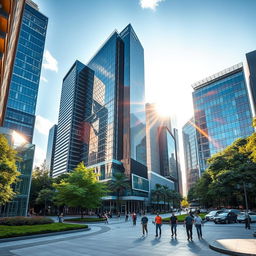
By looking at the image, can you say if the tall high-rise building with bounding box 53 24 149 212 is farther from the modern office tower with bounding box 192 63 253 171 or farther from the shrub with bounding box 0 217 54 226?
the shrub with bounding box 0 217 54 226

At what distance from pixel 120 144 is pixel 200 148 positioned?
4815 cm

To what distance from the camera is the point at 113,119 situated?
85.8 meters

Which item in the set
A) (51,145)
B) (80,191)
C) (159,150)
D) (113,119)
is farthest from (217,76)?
(51,145)

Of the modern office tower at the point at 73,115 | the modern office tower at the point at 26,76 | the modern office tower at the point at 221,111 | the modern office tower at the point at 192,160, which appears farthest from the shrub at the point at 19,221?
the modern office tower at the point at 192,160

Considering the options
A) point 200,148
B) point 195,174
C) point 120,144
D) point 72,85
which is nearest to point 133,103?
point 120,144

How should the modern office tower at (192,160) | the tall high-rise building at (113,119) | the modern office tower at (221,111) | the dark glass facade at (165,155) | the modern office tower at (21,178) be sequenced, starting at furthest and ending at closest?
1. the modern office tower at (192,160)
2. the dark glass facade at (165,155)
3. the modern office tower at (221,111)
4. the tall high-rise building at (113,119)
5. the modern office tower at (21,178)

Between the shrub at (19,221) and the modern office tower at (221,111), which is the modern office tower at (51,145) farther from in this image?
the shrub at (19,221)

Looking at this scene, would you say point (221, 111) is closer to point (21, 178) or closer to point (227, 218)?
point (227, 218)

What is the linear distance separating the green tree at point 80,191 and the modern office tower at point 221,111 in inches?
3058

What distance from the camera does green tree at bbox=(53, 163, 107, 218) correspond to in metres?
32.3

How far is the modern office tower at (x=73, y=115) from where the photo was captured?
354 feet

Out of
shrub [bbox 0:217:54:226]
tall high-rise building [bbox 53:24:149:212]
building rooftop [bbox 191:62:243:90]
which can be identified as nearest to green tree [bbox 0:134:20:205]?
shrub [bbox 0:217:54:226]

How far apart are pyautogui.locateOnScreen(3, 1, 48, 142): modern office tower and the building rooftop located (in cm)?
9070

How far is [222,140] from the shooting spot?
315 ft
